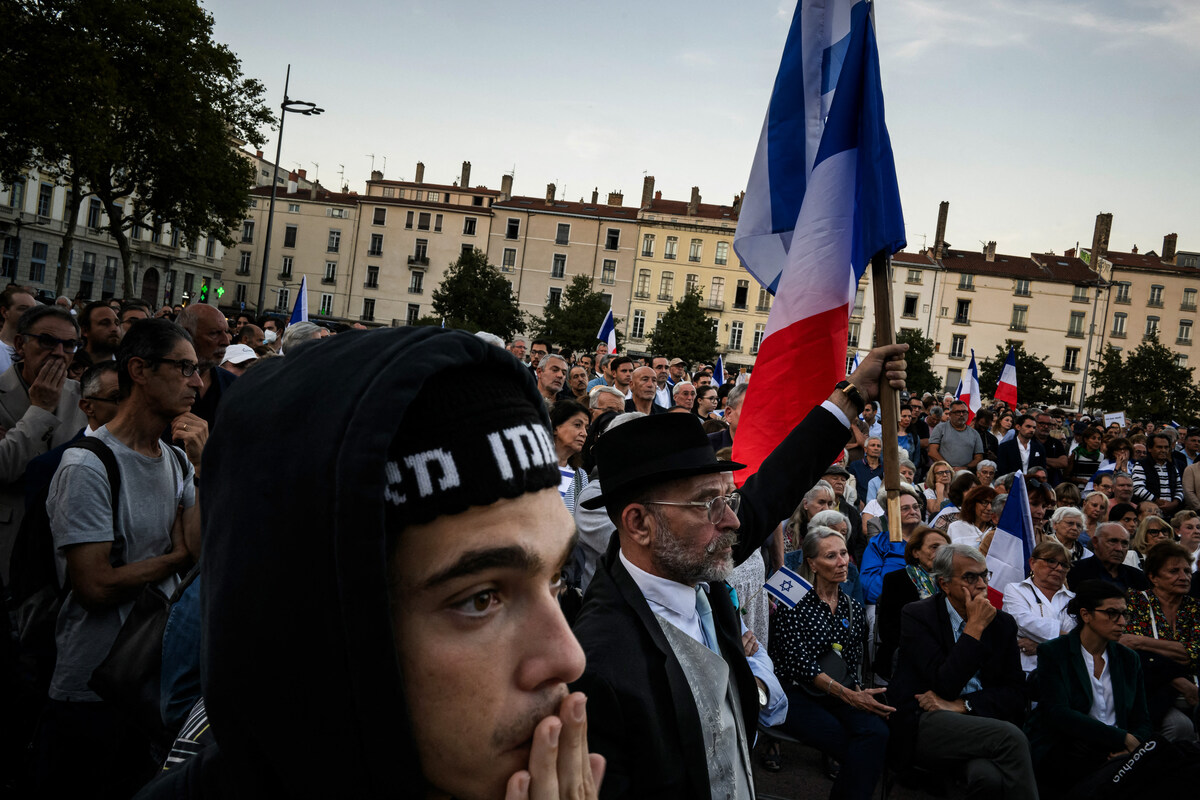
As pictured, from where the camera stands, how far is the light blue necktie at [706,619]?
9.30 feet

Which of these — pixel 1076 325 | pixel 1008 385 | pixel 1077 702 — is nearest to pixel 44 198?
pixel 1008 385

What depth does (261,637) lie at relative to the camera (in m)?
0.81

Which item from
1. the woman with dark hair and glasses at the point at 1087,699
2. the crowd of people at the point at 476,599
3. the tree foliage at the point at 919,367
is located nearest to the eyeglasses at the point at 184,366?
the crowd of people at the point at 476,599

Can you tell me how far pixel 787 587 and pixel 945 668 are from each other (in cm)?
108

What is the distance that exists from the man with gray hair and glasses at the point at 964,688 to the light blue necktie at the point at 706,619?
320 cm

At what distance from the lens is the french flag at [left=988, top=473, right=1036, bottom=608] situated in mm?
7078

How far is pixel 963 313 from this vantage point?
2810 inches

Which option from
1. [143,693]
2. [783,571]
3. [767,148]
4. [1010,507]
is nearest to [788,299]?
[767,148]

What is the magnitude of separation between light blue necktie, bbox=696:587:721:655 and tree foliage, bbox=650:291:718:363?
57.1 metres

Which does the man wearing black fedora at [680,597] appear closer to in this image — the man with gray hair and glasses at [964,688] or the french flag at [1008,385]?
the man with gray hair and glasses at [964,688]

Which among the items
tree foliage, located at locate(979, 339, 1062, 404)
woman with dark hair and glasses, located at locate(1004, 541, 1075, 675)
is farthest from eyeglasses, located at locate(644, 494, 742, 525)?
tree foliage, located at locate(979, 339, 1062, 404)

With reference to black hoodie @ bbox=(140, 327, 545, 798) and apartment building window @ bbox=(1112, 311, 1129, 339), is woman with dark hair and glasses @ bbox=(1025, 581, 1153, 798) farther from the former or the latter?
apartment building window @ bbox=(1112, 311, 1129, 339)

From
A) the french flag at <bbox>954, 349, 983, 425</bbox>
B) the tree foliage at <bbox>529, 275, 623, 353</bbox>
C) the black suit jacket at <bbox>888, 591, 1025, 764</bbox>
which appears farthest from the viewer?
the tree foliage at <bbox>529, 275, 623, 353</bbox>

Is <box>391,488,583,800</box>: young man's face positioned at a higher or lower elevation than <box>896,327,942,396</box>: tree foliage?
lower
